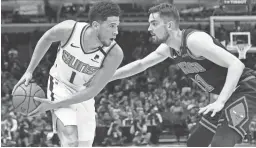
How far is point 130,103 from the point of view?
17109 mm

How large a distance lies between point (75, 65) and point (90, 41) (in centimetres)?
27

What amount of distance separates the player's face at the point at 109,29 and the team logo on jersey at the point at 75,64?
1.07ft

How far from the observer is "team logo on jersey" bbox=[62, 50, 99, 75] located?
454 cm

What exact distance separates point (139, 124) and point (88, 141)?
1021 centimetres

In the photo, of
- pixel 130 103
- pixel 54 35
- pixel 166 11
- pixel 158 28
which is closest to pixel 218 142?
pixel 158 28

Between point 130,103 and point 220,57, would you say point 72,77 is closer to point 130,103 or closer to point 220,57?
point 220,57

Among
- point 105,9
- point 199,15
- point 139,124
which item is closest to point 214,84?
point 105,9

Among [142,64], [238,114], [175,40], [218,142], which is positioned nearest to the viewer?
[218,142]

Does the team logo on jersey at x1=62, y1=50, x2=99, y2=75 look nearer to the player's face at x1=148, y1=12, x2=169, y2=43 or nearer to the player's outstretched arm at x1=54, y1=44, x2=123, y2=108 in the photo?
the player's outstretched arm at x1=54, y1=44, x2=123, y2=108

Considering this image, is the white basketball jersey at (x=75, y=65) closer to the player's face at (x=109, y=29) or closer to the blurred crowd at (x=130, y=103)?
the player's face at (x=109, y=29)

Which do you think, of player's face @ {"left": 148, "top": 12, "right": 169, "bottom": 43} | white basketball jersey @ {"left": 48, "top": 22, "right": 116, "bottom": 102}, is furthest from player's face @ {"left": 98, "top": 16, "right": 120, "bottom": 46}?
player's face @ {"left": 148, "top": 12, "right": 169, "bottom": 43}

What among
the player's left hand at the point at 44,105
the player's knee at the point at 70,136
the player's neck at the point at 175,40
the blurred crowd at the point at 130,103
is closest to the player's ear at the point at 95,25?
the player's neck at the point at 175,40

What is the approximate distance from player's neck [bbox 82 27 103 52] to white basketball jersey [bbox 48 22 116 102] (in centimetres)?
3

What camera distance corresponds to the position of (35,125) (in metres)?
14.5
